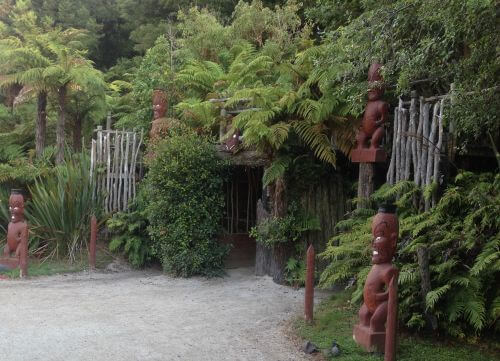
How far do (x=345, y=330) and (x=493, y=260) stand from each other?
6.12ft

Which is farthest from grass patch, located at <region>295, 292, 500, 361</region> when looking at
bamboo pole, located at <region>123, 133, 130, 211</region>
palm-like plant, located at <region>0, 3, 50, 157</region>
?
palm-like plant, located at <region>0, 3, 50, 157</region>

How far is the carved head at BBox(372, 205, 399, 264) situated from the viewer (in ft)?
18.9

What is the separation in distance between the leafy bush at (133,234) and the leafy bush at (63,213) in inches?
21.1

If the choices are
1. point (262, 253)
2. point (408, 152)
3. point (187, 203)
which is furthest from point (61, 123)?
point (408, 152)

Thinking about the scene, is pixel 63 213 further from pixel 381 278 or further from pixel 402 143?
pixel 381 278

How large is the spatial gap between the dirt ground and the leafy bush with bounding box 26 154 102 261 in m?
0.95

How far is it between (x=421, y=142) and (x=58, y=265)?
6923mm

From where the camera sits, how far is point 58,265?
35.4 feet

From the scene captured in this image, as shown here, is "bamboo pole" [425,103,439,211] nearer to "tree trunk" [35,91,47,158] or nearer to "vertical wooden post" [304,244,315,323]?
"vertical wooden post" [304,244,315,323]

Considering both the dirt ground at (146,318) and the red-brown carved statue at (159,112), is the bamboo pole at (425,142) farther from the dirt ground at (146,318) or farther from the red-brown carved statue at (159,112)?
the red-brown carved statue at (159,112)

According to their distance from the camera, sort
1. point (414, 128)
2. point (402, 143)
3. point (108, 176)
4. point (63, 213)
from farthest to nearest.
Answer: point (108, 176) → point (63, 213) → point (402, 143) → point (414, 128)

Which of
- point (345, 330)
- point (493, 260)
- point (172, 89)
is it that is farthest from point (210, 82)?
point (493, 260)

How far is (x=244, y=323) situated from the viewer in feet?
24.0

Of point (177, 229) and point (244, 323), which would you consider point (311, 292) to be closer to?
point (244, 323)
